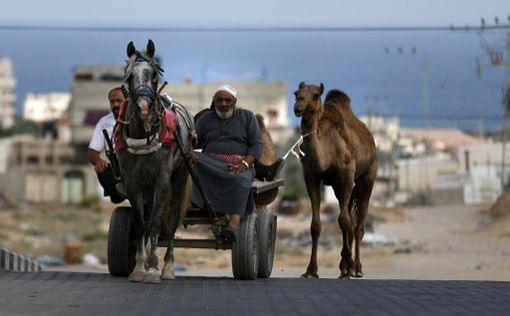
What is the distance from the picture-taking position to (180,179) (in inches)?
762

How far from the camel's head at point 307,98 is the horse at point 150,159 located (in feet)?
9.14

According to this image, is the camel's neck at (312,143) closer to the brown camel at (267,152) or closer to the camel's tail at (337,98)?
the brown camel at (267,152)

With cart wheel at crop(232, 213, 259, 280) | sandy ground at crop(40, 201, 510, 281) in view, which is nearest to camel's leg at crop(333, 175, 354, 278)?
cart wheel at crop(232, 213, 259, 280)

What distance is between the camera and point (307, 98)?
2208cm

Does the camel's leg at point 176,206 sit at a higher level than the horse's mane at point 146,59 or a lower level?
lower

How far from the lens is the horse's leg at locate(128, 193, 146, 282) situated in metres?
18.8

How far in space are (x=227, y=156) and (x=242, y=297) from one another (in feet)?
11.9

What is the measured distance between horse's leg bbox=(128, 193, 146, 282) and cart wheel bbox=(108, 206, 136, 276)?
0.88 ft

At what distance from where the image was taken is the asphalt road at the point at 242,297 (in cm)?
1517

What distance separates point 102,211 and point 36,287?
9359 cm

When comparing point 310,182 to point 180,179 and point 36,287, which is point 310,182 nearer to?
point 180,179

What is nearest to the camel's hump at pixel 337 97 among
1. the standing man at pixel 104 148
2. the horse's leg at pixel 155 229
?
the standing man at pixel 104 148

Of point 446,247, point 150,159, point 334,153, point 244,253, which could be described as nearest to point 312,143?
point 334,153

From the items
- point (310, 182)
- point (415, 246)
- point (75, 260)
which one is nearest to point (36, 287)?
point (310, 182)
